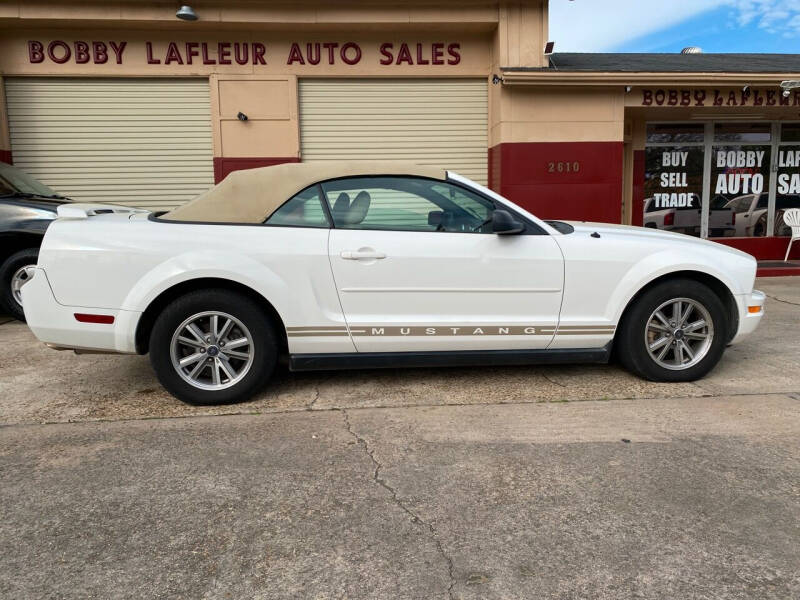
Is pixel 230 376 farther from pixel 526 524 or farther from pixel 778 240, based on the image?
pixel 778 240

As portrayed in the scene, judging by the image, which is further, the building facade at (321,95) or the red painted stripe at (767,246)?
the red painted stripe at (767,246)

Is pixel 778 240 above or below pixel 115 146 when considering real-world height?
below

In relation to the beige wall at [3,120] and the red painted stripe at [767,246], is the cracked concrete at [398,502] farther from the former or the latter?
the red painted stripe at [767,246]

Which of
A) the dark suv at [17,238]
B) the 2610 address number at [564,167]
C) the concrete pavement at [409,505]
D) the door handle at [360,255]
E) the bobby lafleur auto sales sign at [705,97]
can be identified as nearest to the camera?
the concrete pavement at [409,505]

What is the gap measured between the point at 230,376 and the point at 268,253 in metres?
0.83

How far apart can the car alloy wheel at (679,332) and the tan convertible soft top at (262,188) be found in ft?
5.94

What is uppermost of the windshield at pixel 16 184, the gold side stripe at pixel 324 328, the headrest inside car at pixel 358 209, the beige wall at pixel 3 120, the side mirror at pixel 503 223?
the beige wall at pixel 3 120

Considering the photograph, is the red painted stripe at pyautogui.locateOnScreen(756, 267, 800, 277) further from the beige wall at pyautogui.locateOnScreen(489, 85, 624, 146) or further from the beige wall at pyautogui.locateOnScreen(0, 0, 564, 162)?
the beige wall at pyautogui.locateOnScreen(0, 0, 564, 162)

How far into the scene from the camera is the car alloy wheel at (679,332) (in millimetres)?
4188

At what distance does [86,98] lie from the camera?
391 inches

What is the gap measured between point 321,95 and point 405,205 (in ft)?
22.7

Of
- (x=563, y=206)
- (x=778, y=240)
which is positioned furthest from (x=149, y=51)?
(x=778, y=240)

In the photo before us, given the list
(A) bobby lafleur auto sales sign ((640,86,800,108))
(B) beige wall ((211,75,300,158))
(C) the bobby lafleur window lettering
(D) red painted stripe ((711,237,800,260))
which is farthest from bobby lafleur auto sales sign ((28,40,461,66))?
(D) red painted stripe ((711,237,800,260))

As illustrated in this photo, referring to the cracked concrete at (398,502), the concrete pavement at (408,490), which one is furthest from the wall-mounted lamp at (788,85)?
the cracked concrete at (398,502)
